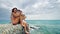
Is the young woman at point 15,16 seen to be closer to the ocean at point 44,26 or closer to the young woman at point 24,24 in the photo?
the young woman at point 24,24

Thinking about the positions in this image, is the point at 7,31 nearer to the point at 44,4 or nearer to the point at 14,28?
A: the point at 14,28

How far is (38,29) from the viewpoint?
4.33m

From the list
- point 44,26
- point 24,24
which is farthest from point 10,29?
point 44,26

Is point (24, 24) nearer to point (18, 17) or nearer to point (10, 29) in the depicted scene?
point (18, 17)

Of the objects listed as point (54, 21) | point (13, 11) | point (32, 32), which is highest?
point (13, 11)

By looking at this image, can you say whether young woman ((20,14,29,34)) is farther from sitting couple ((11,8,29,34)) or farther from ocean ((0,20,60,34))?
ocean ((0,20,60,34))

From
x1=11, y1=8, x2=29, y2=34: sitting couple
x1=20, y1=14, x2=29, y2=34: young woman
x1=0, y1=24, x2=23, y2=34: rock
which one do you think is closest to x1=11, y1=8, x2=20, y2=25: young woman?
x1=11, y1=8, x2=29, y2=34: sitting couple

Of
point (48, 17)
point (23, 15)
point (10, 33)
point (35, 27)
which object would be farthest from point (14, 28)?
point (48, 17)

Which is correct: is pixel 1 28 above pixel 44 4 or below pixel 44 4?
below

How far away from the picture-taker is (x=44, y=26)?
4.37 m

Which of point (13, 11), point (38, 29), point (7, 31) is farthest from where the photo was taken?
point (38, 29)

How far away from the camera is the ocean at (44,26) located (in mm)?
4305

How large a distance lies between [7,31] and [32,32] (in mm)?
858

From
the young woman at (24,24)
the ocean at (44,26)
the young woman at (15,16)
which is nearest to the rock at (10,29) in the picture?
the young woman at (24,24)
